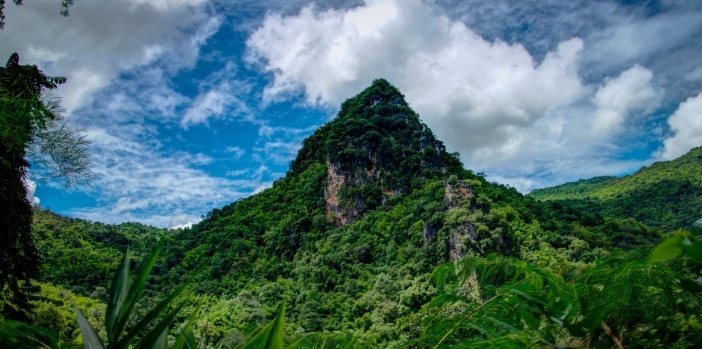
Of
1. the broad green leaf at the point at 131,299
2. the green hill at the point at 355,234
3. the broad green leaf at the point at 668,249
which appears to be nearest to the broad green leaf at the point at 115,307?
the broad green leaf at the point at 131,299

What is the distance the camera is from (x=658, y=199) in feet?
167

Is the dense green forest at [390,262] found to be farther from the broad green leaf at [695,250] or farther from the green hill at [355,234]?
the green hill at [355,234]

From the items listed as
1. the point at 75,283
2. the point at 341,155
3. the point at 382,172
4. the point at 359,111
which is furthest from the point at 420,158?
the point at 75,283

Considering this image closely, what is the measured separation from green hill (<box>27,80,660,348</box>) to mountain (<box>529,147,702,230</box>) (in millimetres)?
13398

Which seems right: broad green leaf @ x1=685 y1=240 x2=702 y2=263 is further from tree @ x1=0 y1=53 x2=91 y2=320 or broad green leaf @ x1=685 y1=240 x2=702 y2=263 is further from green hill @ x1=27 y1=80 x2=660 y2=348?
green hill @ x1=27 y1=80 x2=660 y2=348

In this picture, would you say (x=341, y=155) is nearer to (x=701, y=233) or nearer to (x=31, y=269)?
(x=31, y=269)

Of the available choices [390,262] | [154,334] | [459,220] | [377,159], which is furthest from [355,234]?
[154,334]

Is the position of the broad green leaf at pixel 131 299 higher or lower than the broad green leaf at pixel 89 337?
higher

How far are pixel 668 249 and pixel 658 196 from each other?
61.7 m

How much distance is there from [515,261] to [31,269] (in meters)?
7.48

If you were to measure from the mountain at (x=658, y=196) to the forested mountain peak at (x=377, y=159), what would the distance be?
17928mm

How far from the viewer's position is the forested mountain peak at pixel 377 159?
153ft

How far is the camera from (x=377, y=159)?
4878cm

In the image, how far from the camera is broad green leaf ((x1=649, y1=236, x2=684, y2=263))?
0.72 m
